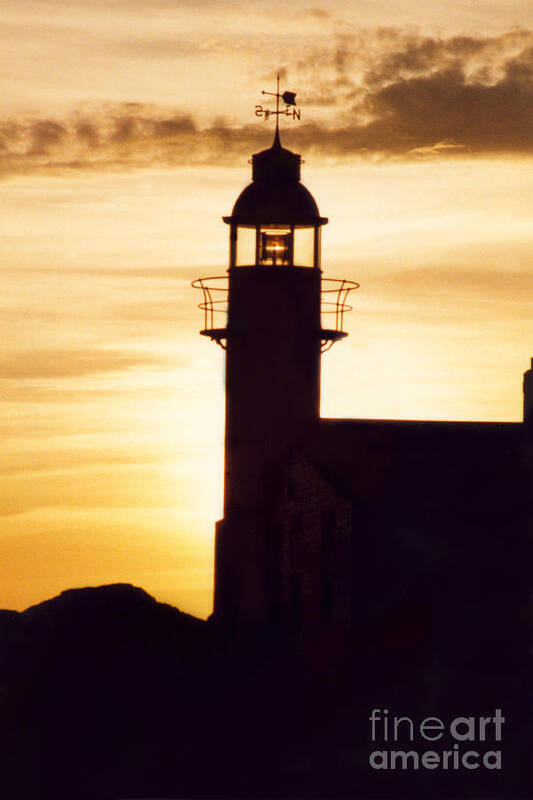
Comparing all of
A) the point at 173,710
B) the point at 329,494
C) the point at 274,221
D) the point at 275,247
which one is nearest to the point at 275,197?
the point at 274,221

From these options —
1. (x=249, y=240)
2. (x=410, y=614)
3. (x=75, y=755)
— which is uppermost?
(x=249, y=240)

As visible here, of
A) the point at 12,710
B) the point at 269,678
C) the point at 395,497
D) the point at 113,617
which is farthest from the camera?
the point at 113,617

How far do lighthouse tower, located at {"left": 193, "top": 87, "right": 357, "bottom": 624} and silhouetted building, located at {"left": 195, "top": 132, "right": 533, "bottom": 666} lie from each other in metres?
0.03

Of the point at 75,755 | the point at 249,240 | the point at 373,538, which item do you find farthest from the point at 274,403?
the point at 75,755

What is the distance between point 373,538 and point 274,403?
6152 mm

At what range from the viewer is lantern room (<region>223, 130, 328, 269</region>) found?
42031 millimetres

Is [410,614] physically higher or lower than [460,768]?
higher

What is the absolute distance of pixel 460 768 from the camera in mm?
34500

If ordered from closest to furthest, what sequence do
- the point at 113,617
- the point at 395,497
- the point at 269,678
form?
the point at 395,497
the point at 269,678
the point at 113,617

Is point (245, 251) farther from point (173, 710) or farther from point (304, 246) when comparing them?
point (173, 710)

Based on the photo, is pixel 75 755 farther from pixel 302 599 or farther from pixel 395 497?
pixel 395 497

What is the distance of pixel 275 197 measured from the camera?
42062 millimetres

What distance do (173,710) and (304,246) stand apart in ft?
34.0

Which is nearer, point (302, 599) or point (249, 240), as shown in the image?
point (302, 599)
